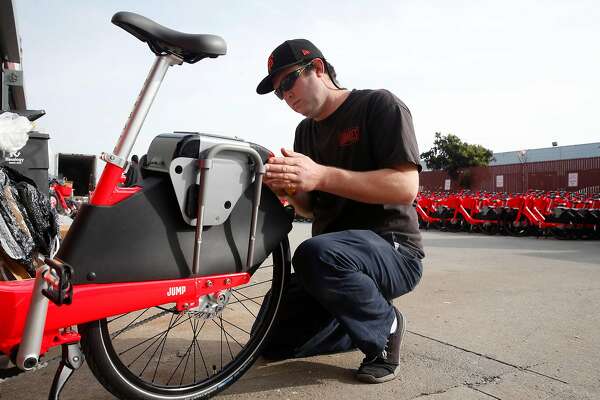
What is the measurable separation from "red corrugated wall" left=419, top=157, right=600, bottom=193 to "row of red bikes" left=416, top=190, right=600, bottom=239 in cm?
526

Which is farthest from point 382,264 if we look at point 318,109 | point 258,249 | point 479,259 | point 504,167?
point 504,167

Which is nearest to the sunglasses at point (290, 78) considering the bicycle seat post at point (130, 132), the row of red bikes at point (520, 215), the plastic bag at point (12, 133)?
the bicycle seat post at point (130, 132)

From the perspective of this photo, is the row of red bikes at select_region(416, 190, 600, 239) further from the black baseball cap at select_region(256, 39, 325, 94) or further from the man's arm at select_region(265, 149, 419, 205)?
the black baseball cap at select_region(256, 39, 325, 94)

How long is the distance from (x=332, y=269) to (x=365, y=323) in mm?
296

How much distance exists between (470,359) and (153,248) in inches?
64.5

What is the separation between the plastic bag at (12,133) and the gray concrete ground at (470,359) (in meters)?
1.04

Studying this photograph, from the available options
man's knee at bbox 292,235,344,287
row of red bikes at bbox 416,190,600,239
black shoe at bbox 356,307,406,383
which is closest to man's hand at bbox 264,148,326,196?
man's knee at bbox 292,235,344,287

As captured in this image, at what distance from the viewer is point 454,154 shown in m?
31.4

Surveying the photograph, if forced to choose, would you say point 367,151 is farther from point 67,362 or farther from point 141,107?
point 67,362

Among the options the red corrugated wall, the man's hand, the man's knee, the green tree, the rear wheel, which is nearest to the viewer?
the rear wheel

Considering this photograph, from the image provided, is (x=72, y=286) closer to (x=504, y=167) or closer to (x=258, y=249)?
(x=258, y=249)

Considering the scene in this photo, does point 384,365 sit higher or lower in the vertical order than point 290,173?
lower

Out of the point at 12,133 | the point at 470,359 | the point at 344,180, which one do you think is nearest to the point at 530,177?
the point at 470,359

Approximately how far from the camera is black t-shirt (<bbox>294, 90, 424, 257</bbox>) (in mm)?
2156
